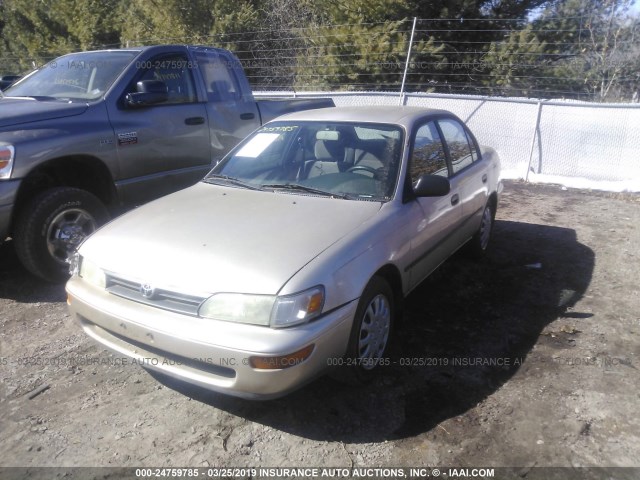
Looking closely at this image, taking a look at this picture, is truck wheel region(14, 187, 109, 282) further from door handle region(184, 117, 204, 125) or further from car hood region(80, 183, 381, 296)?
door handle region(184, 117, 204, 125)

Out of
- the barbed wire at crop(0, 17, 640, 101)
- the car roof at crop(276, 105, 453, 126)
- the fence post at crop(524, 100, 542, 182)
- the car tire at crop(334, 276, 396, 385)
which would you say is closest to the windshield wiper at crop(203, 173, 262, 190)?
the car roof at crop(276, 105, 453, 126)

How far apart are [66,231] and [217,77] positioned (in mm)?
2522

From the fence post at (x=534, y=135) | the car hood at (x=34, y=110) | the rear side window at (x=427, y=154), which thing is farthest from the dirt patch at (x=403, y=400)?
the fence post at (x=534, y=135)

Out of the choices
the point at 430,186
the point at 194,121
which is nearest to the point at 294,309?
the point at 430,186

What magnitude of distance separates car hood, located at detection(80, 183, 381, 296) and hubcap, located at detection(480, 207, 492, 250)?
231 centimetres

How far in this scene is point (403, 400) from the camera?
3.08m

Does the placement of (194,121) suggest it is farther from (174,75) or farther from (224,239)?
(224,239)

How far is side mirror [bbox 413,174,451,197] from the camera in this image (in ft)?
11.5

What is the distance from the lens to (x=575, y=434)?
9.24ft

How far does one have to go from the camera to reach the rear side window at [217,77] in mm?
5781

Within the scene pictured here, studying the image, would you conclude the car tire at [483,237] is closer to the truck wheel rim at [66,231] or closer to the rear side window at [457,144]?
the rear side window at [457,144]

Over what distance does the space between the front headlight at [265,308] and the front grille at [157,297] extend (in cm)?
7

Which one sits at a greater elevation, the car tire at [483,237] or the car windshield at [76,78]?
the car windshield at [76,78]

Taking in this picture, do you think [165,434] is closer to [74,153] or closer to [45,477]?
[45,477]
